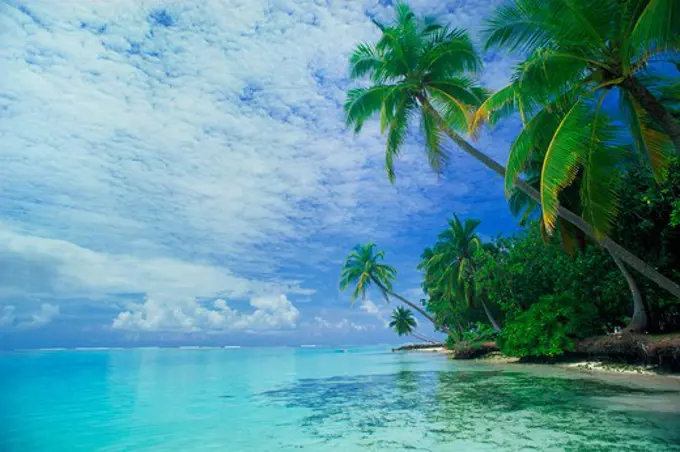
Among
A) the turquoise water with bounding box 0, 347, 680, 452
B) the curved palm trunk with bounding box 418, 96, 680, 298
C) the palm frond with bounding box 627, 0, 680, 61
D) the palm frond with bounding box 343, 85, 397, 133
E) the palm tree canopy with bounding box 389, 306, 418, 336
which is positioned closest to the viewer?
the turquoise water with bounding box 0, 347, 680, 452

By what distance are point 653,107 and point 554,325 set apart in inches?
458

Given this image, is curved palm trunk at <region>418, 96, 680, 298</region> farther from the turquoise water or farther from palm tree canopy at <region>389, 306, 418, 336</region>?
palm tree canopy at <region>389, 306, 418, 336</region>

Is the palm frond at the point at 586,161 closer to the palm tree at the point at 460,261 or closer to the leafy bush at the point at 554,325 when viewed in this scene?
the leafy bush at the point at 554,325

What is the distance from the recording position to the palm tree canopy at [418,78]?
41.1ft

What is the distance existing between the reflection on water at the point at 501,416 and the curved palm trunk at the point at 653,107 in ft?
15.4

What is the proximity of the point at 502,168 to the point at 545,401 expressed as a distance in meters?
5.86

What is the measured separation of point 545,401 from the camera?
8805 mm

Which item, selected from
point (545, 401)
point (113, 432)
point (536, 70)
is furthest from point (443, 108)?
point (113, 432)

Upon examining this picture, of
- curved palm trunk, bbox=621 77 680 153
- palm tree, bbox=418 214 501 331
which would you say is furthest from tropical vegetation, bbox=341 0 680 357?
palm tree, bbox=418 214 501 331

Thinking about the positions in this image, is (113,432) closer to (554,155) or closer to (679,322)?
(554,155)

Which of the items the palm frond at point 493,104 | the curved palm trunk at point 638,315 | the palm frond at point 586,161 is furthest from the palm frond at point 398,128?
the curved palm trunk at point 638,315

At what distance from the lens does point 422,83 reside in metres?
12.8

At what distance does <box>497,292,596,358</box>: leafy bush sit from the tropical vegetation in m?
0.05

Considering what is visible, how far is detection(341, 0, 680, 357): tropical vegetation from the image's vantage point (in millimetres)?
7660
